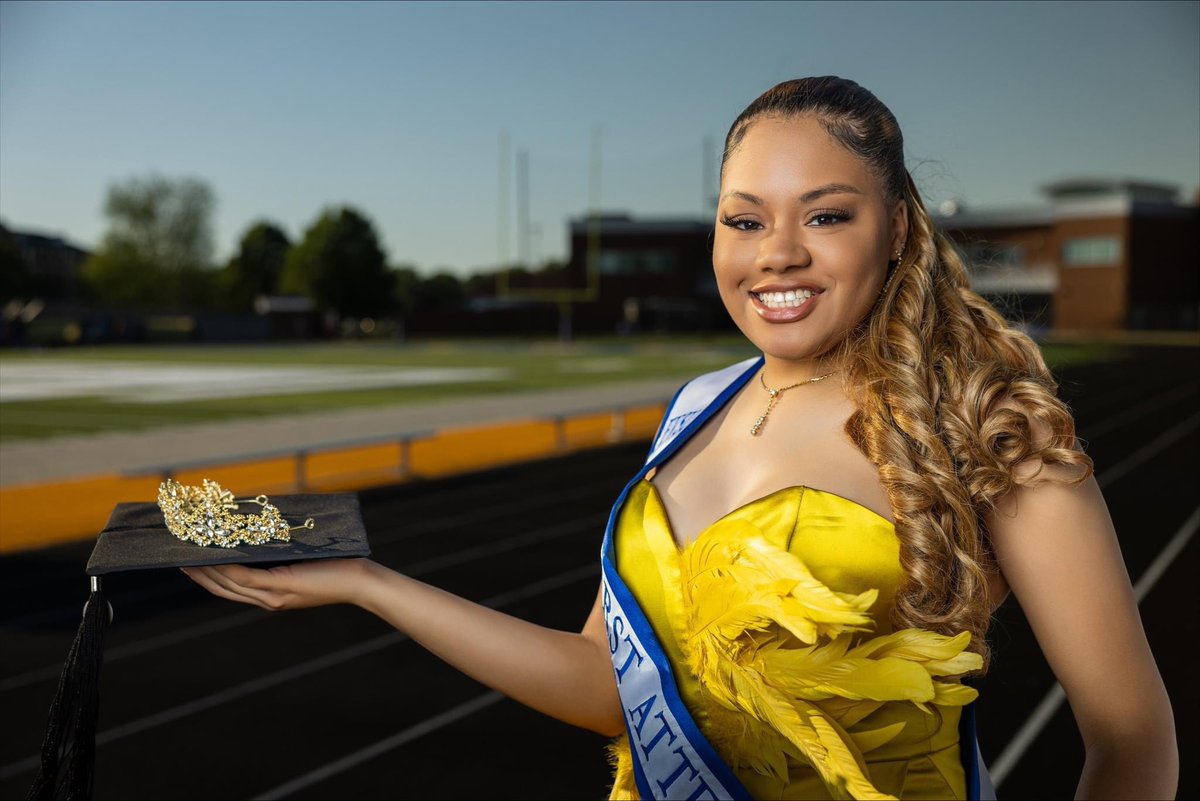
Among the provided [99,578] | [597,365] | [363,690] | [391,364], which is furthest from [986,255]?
[391,364]

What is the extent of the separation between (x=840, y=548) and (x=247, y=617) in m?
5.07

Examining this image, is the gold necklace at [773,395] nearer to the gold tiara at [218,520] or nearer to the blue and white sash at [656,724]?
the blue and white sash at [656,724]

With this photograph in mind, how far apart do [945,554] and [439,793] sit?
2.89 m

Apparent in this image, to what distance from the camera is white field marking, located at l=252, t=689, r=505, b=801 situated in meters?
3.65

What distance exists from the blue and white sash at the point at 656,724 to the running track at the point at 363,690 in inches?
40.4

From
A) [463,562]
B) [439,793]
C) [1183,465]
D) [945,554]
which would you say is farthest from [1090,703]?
[1183,465]

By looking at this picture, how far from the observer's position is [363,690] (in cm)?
454

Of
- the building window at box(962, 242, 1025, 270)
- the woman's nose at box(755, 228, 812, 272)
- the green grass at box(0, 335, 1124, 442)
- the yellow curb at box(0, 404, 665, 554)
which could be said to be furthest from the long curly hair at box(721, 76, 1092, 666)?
the yellow curb at box(0, 404, 665, 554)

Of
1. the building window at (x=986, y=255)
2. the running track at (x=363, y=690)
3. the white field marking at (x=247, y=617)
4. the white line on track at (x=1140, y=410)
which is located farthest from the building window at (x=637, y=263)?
the building window at (x=986, y=255)

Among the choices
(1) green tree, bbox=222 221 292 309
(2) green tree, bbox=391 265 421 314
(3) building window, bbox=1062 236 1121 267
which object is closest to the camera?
(3) building window, bbox=1062 236 1121 267

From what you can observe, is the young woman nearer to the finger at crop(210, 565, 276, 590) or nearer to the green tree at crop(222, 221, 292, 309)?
the finger at crop(210, 565, 276, 590)

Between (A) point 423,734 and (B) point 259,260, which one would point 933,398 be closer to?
(A) point 423,734

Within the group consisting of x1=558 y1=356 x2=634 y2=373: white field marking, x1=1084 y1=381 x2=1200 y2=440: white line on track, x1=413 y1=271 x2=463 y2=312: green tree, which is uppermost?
x1=413 y1=271 x2=463 y2=312: green tree

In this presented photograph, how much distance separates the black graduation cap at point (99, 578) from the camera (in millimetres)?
1195
